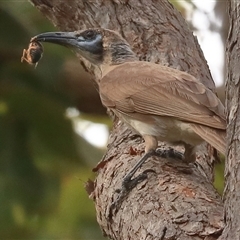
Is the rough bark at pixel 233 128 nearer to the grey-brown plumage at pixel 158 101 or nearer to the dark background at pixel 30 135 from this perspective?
the grey-brown plumage at pixel 158 101

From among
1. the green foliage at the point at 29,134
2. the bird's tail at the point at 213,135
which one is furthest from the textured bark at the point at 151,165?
the green foliage at the point at 29,134

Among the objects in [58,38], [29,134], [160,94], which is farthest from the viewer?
[29,134]

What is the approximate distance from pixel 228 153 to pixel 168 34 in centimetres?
280

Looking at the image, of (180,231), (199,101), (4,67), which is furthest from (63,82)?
(180,231)

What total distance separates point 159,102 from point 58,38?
4.52ft

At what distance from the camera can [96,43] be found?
6383 millimetres

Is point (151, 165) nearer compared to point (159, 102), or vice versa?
point (151, 165)

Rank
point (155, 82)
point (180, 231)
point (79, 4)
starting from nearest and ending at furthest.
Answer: point (180, 231) < point (155, 82) < point (79, 4)

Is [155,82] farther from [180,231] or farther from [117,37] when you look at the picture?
[180,231]

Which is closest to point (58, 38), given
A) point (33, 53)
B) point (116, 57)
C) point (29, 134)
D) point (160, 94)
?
point (33, 53)

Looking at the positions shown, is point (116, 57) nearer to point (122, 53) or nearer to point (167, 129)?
point (122, 53)

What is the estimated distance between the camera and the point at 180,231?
155 inches

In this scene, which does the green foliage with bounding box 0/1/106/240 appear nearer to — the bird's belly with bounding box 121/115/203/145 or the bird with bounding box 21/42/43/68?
the bird with bounding box 21/42/43/68

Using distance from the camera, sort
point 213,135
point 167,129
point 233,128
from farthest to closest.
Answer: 1. point 167,129
2. point 213,135
3. point 233,128
